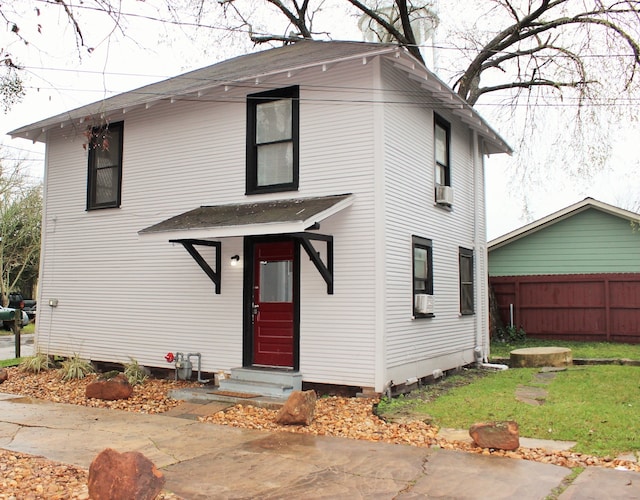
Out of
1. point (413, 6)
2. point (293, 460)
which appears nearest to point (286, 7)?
point (413, 6)

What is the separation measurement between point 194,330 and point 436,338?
Result: 14.1 ft

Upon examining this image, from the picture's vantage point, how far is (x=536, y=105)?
16.8 meters

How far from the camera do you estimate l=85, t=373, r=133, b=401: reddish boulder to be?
9086mm

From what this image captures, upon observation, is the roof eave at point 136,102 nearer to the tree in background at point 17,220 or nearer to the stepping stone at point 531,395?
the stepping stone at point 531,395

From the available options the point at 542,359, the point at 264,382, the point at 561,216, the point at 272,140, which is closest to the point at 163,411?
the point at 264,382

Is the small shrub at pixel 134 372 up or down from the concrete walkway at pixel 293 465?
up

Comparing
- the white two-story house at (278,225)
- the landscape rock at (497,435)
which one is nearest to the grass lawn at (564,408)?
the landscape rock at (497,435)

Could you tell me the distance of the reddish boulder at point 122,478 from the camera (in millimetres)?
4293

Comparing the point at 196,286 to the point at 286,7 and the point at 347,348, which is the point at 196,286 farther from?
the point at 286,7

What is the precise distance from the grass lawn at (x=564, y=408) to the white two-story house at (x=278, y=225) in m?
0.95

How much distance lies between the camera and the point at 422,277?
400 inches

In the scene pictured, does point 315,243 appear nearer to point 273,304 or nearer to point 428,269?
point 273,304

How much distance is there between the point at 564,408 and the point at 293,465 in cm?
395

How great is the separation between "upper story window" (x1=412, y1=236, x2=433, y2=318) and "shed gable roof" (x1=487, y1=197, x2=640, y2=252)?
842 cm
